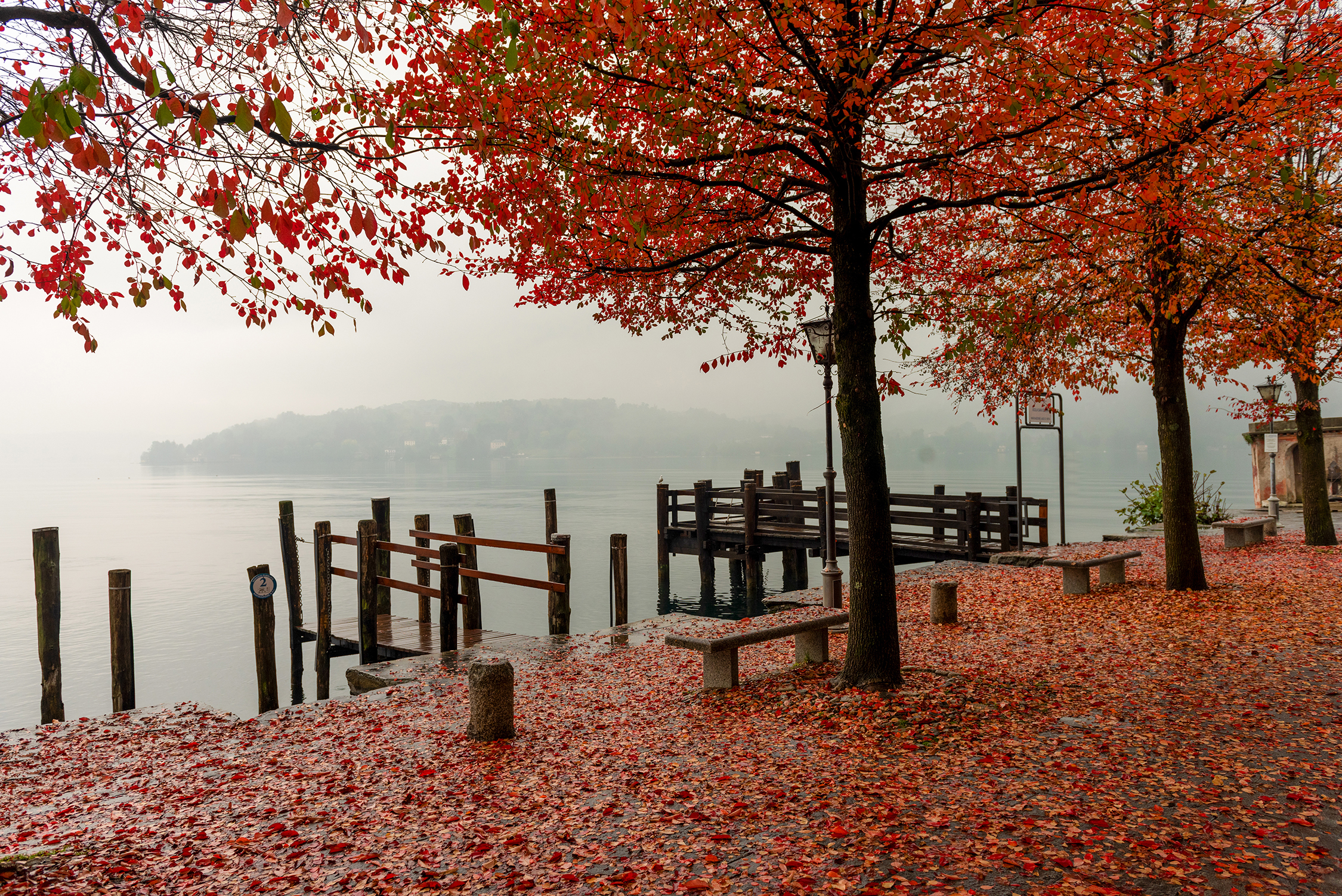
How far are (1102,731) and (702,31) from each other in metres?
5.87

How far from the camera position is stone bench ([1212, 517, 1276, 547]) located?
15094 millimetres

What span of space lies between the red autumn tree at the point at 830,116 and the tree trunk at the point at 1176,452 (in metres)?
3.71

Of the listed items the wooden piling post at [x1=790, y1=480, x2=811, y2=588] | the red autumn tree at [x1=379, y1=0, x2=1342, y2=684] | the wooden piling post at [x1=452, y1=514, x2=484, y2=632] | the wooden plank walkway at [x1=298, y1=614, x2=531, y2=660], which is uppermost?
the red autumn tree at [x1=379, y1=0, x2=1342, y2=684]

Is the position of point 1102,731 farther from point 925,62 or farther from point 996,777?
point 925,62

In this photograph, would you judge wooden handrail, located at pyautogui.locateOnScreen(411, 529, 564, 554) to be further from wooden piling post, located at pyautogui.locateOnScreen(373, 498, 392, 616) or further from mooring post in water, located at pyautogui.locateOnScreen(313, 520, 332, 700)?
mooring post in water, located at pyautogui.locateOnScreen(313, 520, 332, 700)

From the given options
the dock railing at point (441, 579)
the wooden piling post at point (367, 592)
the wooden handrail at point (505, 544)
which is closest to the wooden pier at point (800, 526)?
the dock railing at point (441, 579)

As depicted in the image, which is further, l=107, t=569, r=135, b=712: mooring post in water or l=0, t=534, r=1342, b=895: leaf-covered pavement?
l=107, t=569, r=135, b=712: mooring post in water

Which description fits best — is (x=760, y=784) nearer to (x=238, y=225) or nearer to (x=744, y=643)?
(x=744, y=643)

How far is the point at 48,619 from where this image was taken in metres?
10.5

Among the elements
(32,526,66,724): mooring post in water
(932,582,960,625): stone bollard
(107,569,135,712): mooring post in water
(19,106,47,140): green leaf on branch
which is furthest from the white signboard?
(32,526,66,724): mooring post in water

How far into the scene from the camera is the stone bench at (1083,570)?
10.7 m

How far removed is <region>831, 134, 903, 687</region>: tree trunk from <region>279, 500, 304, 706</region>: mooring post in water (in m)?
10.7

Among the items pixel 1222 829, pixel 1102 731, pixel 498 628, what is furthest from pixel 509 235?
pixel 498 628

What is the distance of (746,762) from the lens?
5160mm
